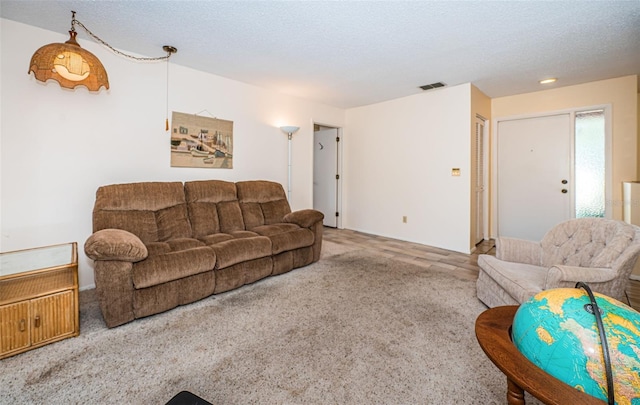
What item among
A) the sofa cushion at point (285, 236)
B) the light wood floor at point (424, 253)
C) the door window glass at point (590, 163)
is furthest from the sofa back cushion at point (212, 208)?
the door window glass at point (590, 163)

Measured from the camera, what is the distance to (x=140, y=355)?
5.49ft

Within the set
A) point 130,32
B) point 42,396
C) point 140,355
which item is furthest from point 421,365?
point 130,32

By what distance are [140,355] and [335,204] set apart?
14.2 ft

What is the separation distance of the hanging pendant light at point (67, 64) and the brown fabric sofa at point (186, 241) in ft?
3.03

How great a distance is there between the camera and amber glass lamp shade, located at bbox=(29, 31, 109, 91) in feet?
6.40

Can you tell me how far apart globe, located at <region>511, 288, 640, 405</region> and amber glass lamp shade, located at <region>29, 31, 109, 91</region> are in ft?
10.1

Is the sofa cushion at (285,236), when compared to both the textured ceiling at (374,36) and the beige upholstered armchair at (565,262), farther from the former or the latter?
the textured ceiling at (374,36)

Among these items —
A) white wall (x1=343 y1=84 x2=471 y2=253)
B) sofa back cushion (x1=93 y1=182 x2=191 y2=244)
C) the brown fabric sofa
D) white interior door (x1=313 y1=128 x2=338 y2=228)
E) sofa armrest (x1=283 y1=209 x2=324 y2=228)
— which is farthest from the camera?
white interior door (x1=313 y1=128 x2=338 y2=228)

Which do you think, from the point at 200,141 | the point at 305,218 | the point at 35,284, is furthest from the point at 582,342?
the point at 200,141

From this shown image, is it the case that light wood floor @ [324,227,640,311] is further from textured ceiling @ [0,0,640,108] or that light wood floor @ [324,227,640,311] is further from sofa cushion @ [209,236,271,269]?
textured ceiling @ [0,0,640,108]

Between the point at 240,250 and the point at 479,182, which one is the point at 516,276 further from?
the point at 479,182

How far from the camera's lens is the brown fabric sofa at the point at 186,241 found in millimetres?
1948

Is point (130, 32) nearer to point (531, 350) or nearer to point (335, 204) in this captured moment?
point (531, 350)

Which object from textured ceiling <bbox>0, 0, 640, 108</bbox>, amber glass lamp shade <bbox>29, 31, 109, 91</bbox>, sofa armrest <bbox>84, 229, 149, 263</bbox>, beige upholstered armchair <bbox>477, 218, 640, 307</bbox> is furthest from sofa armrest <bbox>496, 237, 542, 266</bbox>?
amber glass lamp shade <bbox>29, 31, 109, 91</bbox>
